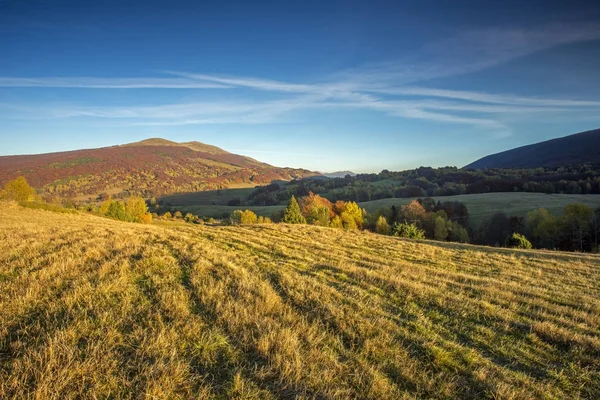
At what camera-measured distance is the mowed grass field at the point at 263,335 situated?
380 cm

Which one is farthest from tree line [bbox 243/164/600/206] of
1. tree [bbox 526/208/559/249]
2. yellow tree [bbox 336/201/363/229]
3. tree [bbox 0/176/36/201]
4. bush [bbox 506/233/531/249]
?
bush [bbox 506/233/531/249]

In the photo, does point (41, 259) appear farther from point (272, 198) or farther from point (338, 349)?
point (272, 198)

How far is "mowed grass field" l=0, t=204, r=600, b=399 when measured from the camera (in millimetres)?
3799

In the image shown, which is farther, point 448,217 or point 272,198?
point 272,198

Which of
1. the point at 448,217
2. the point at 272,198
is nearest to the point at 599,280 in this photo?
the point at 448,217

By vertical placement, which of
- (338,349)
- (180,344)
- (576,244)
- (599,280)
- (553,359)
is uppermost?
(180,344)

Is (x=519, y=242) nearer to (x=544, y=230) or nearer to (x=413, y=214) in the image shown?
(x=544, y=230)

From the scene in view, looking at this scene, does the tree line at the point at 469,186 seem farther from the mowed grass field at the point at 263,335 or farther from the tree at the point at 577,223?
the mowed grass field at the point at 263,335

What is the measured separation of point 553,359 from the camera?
221 inches

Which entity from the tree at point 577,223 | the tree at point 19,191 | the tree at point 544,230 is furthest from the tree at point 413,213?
the tree at point 19,191

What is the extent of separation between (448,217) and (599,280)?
89333 millimetres

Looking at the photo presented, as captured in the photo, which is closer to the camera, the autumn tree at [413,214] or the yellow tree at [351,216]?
the yellow tree at [351,216]

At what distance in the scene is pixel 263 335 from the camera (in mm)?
4957

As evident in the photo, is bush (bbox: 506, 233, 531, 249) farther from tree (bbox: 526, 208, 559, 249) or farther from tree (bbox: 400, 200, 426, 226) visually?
tree (bbox: 400, 200, 426, 226)
